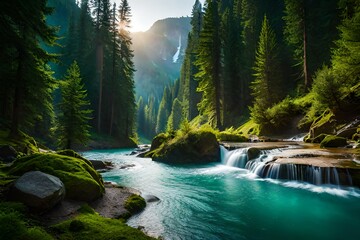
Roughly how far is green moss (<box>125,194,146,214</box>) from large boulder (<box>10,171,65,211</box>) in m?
2.33

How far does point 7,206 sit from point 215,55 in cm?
3100

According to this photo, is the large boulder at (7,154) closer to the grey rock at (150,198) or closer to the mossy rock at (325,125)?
the grey rock at (150,198)

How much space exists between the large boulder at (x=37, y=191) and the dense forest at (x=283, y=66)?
1747 cm

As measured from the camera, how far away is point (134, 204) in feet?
27.8

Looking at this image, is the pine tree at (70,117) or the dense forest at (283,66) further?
the pine tree at (70,117)

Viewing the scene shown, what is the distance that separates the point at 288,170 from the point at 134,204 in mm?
8827

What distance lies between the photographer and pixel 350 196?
10.1 meters

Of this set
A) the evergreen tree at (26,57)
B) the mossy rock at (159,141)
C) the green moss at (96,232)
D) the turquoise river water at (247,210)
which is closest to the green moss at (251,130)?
the mossy rock at (159,141)

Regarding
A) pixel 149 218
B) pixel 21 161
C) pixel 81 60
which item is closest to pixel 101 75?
pixel 81 60

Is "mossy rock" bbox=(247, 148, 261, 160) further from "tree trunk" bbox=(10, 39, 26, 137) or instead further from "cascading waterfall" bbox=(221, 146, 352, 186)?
"tree trunk" bbox=(10, 39, 26, 137)

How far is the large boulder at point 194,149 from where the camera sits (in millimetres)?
21594

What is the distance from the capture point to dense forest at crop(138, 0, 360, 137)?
762 inches

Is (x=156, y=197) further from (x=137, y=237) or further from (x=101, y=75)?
(x=101, y=75)

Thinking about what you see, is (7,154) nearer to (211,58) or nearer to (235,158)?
(235,158)
